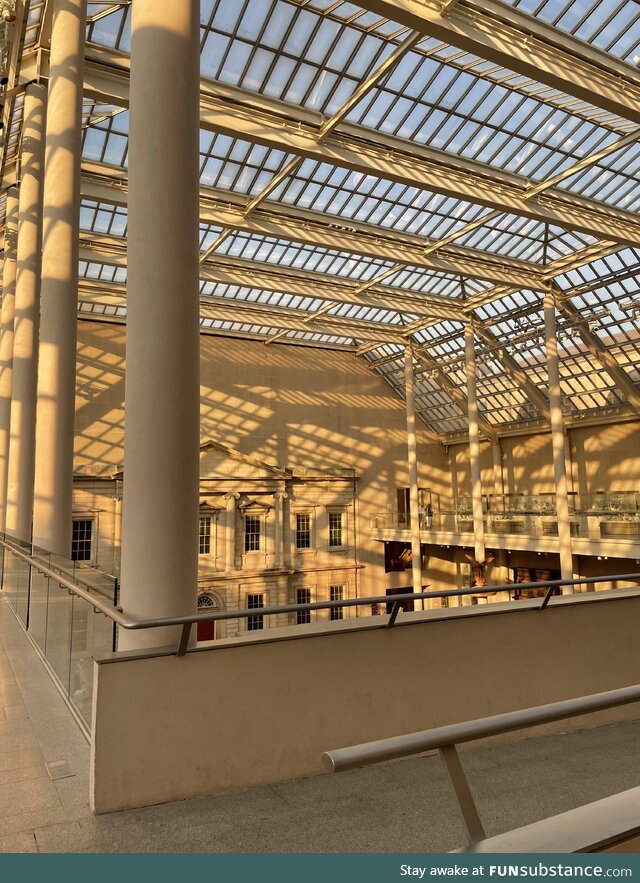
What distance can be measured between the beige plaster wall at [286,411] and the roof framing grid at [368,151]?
23.1 m

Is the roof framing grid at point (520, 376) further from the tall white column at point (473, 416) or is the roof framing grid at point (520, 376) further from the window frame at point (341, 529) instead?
the window frame at point (341, 529)

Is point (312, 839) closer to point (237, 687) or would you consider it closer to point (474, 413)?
point (237, 687)

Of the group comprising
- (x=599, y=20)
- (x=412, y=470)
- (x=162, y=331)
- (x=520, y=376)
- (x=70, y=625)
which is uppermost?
(x=599, y=20)

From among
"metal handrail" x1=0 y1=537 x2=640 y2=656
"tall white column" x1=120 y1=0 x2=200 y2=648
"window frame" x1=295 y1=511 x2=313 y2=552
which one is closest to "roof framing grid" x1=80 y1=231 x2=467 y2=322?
"window frame" x1=295 y1=511 x2=313 y2=552

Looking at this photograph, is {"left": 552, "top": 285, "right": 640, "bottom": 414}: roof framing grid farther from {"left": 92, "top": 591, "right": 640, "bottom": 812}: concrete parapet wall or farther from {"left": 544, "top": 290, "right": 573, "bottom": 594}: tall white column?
{"left": 92, "top": 591, "right": 640, "bottom": 812}: concrete parapet wall

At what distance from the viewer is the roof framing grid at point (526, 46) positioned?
13.9 m

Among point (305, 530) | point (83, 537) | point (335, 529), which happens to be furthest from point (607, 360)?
point (83, 537)

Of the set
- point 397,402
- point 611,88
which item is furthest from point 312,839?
point 397,402

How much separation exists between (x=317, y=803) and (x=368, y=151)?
64.7 feet

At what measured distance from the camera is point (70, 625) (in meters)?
6.26

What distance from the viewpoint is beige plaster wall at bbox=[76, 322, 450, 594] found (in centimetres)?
3869

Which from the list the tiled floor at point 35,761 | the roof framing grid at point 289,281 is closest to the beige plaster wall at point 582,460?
the roof framing grid at point 289,281

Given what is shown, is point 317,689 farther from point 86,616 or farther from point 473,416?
point 473,416

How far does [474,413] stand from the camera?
3666cm
